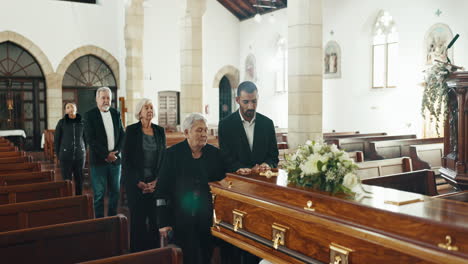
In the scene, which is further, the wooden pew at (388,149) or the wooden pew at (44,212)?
the wooden pew at (388,149)

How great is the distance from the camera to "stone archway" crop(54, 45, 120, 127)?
1564cm

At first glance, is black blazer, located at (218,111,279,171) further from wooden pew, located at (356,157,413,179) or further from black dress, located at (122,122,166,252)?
wooden pew, located at (356,157,413,179)

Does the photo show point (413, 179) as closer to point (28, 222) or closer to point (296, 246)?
point (296, 246)

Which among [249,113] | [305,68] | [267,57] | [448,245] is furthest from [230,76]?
[448,245]

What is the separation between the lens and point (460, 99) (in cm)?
343

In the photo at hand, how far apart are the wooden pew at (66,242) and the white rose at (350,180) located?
123cm

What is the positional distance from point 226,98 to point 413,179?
53.1 ft

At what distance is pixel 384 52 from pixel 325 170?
1240 centimetres

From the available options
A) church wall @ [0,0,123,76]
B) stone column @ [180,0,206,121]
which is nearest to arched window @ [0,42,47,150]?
church wall @ [0,0,123,76]

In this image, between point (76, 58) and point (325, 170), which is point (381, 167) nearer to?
point (325, 170)

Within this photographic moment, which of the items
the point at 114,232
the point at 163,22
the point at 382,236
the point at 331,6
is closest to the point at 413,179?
the point at 382,236

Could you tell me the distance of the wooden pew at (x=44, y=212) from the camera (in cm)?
312

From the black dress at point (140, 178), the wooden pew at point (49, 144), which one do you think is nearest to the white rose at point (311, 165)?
the black dress at point (140, 178)

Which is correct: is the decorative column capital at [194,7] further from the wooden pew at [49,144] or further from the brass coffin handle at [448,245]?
the brass coffin handle at [448,245]
